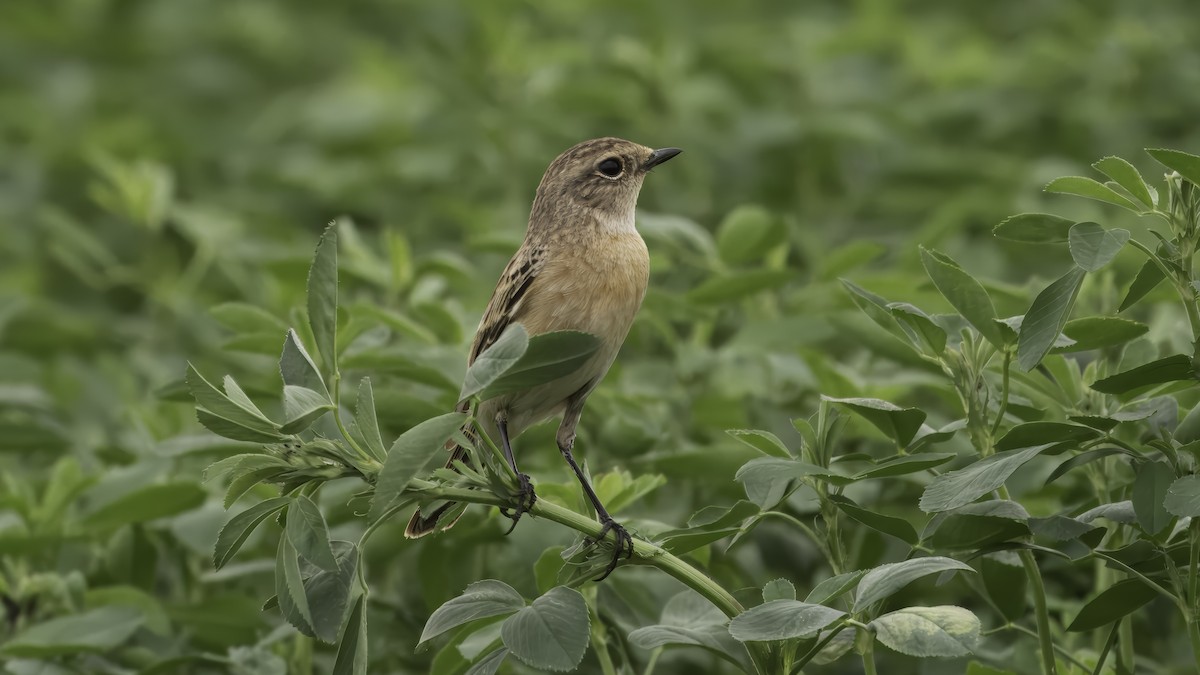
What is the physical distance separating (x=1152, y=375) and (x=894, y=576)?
0.65 metres

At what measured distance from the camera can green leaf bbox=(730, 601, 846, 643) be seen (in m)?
2.35

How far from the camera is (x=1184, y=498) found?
2.40 metres

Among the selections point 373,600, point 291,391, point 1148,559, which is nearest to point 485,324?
point 373,600

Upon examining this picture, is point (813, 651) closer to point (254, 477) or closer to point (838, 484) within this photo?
point (838, 484)

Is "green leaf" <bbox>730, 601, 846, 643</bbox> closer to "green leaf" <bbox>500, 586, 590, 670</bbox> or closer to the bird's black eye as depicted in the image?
"green leaf" <bbox>500, 586, 590, 670</bbox>

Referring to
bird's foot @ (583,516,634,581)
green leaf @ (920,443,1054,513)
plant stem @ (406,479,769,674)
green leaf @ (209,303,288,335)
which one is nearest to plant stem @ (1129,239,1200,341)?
green leaf @ (920,443,1054,513)

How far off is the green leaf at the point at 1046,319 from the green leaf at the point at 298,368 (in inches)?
47.6

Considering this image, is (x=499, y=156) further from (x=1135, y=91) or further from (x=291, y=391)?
(x=291, y=391)

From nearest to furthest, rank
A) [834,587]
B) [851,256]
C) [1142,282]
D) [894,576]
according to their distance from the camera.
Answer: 1. [894,576]
2. [834,587]
3. [1142,282]
4. [851,256]

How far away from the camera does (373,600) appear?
12.6 ft

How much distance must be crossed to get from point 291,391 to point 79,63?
8.50 m

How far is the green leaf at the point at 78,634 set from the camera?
3398 mm

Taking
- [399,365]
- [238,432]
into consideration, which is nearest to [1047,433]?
[238,432]

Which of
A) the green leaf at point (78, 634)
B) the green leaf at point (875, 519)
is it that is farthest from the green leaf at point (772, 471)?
the green leaf at point (78, 634)
